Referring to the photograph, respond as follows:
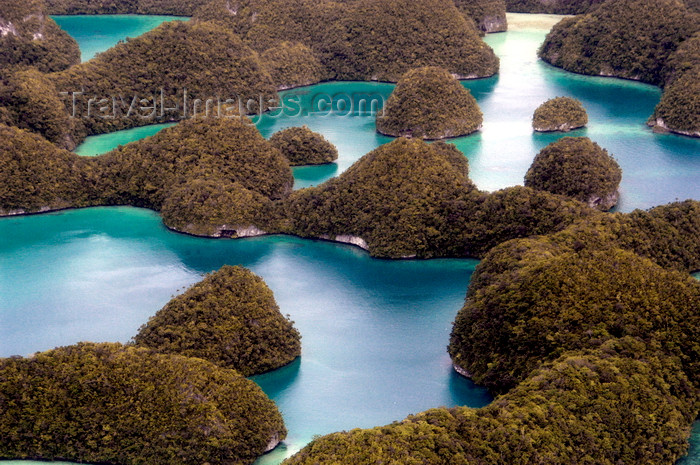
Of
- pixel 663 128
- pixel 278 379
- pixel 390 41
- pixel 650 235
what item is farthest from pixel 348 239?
pixel 390 41

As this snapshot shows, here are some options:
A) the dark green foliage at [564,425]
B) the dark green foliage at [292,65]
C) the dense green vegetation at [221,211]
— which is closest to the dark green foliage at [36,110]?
the dense green vegetation at [221,211]

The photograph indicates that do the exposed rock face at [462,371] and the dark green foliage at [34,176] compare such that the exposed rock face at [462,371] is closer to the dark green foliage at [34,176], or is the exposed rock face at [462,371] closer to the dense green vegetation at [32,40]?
the dark green foliage at [34,176]

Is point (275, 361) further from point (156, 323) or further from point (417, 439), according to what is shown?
point (417, 439)

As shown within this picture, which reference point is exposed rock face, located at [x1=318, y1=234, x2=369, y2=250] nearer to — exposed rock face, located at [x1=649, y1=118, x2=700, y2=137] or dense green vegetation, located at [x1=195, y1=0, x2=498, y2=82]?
exposed rock face, located at [x1=649, y1=118, x2=700, y2=137]

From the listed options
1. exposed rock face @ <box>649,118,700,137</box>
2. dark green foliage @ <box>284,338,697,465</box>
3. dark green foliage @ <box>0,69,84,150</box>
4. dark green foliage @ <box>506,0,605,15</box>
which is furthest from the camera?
dark green foliage @ <box>506,0,605,15</box>

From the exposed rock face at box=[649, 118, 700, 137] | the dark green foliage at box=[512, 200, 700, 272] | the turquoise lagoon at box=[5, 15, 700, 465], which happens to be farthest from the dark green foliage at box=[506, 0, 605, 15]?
the dark green foliage at box=[512, 200, 700, 272]
